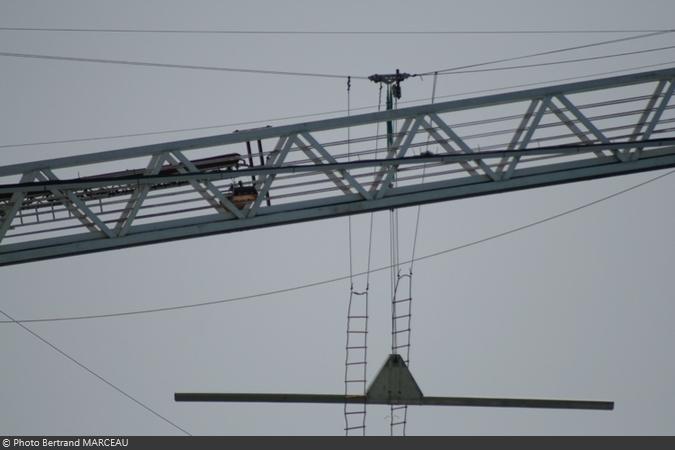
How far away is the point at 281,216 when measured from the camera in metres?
39.3

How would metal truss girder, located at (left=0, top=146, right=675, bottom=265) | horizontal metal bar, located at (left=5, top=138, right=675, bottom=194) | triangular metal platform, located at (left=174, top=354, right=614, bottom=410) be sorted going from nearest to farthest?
1. triangular metal platform, located at (left=174, top=354, right=614, bottom=410)
2. horizontal metal bar, located at (left=5, top=138, right=675, bottom=194)
3. metal truss girder, located at (left=0, top=146, right=675, bottom=265)

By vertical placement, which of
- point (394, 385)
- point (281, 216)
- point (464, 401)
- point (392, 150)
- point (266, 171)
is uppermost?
point (392, 150)

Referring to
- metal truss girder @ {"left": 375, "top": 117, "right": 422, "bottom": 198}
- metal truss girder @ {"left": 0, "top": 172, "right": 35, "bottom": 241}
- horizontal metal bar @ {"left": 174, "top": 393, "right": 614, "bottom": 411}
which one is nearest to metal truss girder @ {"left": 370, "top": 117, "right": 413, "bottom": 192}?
metal truss girder @ {"left": 375, "top": 117, "right": 422, "bottom": 198}

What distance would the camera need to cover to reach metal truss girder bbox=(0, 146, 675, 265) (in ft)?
128

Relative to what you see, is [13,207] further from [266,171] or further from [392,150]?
[392,150]

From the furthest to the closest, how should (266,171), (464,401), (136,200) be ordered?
1. (136,200)
2. (266,171)
3. (464,401)

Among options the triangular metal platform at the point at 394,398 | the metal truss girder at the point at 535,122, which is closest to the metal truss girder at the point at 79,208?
the triangular metal platform at the point at 394,398

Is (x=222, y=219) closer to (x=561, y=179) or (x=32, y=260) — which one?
(x=32, y=260)

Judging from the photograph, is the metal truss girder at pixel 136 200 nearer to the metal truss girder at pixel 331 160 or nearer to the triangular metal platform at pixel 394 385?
the metal truss girder at pixel 331 160

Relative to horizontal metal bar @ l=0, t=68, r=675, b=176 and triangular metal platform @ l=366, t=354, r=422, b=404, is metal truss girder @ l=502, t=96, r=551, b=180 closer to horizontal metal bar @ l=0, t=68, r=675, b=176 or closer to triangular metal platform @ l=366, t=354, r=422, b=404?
horizontal metal bar @ l=0, t=68, r=675, b=176

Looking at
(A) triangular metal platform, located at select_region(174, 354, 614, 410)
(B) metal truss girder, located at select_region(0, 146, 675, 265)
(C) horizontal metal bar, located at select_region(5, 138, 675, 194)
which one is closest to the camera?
(A) triangular metal platform, located at select_region(174, 354, 614, 410)

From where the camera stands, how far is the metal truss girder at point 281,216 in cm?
3903

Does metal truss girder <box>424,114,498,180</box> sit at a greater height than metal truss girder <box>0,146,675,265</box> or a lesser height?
greater

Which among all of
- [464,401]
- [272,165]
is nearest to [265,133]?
[272,165]
